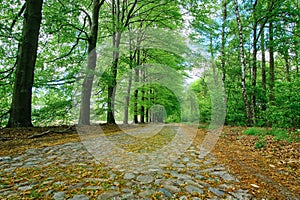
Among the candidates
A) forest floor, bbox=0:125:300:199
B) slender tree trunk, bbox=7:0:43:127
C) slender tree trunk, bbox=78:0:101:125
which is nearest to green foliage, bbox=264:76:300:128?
forest floor, bbox=0:125:300:199

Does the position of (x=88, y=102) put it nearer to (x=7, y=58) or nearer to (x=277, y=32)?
(x=7, y=58)

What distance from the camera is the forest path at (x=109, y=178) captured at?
8.00 ft

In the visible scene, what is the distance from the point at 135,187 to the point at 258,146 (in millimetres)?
4816

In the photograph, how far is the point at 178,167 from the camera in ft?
12.1

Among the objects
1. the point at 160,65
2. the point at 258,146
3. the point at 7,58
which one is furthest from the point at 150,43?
the point at 258,146

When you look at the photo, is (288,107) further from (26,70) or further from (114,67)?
(26,70)

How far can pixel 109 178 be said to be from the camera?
2947 millimetres

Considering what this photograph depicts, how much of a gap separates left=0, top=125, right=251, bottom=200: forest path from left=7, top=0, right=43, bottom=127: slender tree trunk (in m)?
3.17

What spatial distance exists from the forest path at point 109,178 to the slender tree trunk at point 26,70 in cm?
317

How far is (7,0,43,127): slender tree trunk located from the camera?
661cm

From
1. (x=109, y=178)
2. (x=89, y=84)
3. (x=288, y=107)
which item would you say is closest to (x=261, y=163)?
(x=109, y=178)

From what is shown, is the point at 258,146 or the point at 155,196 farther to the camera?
the point at 258,146

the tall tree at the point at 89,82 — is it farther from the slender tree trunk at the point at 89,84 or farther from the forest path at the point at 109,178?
the forest path at the point at 109,178

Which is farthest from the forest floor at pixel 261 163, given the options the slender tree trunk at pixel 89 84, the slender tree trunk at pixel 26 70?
the slender tree trunk at pixel 89 84
